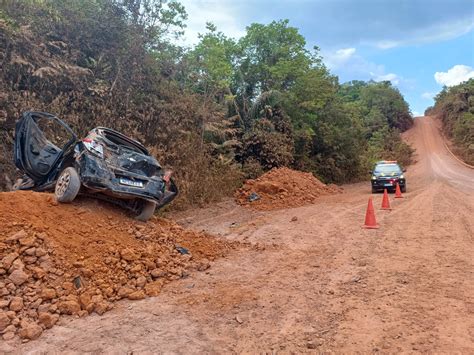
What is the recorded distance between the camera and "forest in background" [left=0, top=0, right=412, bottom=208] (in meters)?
11.9

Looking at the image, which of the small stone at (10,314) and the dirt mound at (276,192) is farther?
the dirt mound at (276,192)

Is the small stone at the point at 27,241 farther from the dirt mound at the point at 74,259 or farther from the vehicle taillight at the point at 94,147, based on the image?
the vehicle taillight at the point at 94,147

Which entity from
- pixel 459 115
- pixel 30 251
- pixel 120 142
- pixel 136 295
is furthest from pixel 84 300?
pixel 459 115

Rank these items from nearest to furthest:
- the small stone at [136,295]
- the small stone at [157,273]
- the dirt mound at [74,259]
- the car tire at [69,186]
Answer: the dirt mound at [74,259] → the small stone at [136,295] → the small stone at [157,273] → the car tire at [69,186]

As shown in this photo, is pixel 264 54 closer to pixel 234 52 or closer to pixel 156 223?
pixel 234 52

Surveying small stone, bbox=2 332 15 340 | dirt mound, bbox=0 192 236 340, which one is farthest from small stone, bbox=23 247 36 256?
small stone, bbox=2 332 15 340

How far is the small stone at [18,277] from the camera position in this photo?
4.60 m

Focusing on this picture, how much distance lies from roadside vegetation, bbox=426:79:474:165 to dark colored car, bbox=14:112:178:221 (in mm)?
42029

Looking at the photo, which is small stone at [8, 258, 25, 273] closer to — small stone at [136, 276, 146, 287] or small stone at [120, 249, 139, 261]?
small stone at [120, 249, 139, 261]

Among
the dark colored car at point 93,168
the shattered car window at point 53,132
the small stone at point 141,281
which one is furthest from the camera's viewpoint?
the shattered car window at point 53,132

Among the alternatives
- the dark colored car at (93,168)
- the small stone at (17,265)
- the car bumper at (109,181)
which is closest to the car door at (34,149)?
the dark colored car at (93,168)

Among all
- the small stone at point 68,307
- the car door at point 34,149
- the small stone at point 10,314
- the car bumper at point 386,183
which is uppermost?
the car door at point 34,149

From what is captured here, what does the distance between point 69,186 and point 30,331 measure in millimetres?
2838

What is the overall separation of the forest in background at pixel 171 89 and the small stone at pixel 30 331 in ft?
22.5
